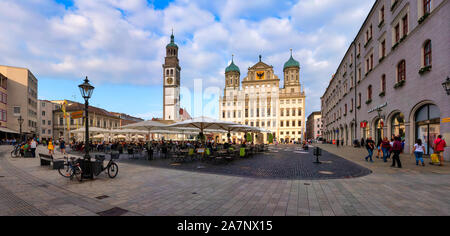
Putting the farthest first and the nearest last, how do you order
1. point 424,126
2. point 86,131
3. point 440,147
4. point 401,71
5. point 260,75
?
point 260,75 < point 401,71 < point 424,126 < point 440,147 < point 86,131

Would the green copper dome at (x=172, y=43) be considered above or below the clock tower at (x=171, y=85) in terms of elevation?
above

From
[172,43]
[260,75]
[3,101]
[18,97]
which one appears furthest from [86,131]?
[172,43]

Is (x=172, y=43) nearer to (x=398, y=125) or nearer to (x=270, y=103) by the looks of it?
(x=270, y=103)

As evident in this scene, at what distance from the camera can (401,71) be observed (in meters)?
17.9

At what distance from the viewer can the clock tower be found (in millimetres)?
84625

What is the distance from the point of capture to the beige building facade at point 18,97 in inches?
1662

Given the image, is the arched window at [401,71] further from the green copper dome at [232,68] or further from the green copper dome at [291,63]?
the green copper dome at [232,68]

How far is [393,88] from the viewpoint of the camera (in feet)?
61.2

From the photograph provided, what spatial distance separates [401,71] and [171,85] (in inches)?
3172

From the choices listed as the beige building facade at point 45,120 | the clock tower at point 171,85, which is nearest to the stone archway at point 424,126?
the beige building facade at point 45,120

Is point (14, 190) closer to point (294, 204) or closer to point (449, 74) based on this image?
point (294, 204)

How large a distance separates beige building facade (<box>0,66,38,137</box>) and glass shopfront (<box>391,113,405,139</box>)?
61541 millimetres

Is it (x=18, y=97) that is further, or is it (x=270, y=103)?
(x=270, y=103)

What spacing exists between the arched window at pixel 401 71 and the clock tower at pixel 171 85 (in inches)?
2939
